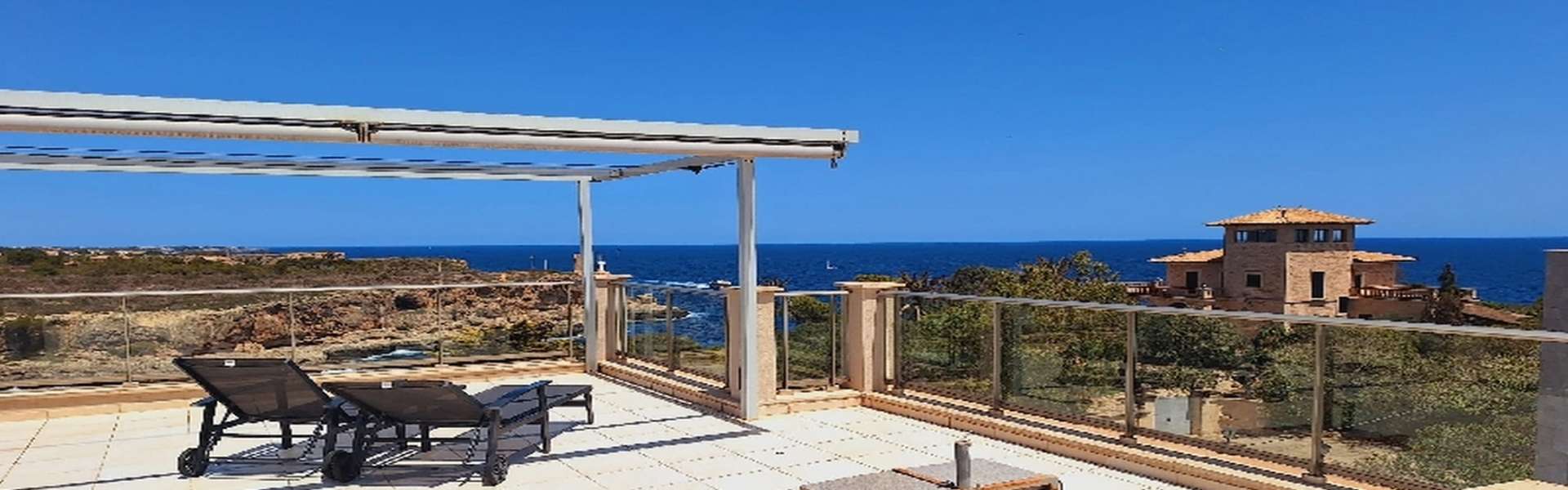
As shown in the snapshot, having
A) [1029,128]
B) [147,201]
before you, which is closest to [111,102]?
[147,201]

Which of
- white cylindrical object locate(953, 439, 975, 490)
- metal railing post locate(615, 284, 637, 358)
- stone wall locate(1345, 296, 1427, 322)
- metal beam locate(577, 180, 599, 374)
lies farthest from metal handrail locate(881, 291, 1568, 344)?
stone wall locate(1345, 296, 1427, 322)

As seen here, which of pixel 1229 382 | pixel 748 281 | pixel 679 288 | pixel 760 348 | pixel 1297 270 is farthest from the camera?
pixel 1297 270

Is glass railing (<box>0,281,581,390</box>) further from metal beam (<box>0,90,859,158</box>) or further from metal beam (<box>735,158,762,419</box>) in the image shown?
metal beam (<box>0,90,859,158</box>)

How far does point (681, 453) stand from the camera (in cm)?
560

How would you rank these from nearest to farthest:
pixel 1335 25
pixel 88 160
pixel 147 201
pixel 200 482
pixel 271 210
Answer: pixel 200 482 < pixel 88 160 < pixel 147 201 < pixel 271 210 < pixel 1335 25

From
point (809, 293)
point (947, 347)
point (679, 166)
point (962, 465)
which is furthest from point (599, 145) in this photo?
point (962, 465)

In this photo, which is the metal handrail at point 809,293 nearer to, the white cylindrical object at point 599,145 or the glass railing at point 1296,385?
the white cylindrical object at point 599,145

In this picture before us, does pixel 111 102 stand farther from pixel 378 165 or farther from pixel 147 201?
pixel 147 201

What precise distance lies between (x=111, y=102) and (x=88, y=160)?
308 centimetres

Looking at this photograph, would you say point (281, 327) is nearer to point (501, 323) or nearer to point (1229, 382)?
point (501, 323)

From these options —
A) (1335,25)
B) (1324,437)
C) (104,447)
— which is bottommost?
(104,447)

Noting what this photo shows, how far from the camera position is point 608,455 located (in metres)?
5.55

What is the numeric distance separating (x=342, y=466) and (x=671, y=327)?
11.2ft

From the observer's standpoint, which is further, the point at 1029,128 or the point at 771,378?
the point at 1029,128
